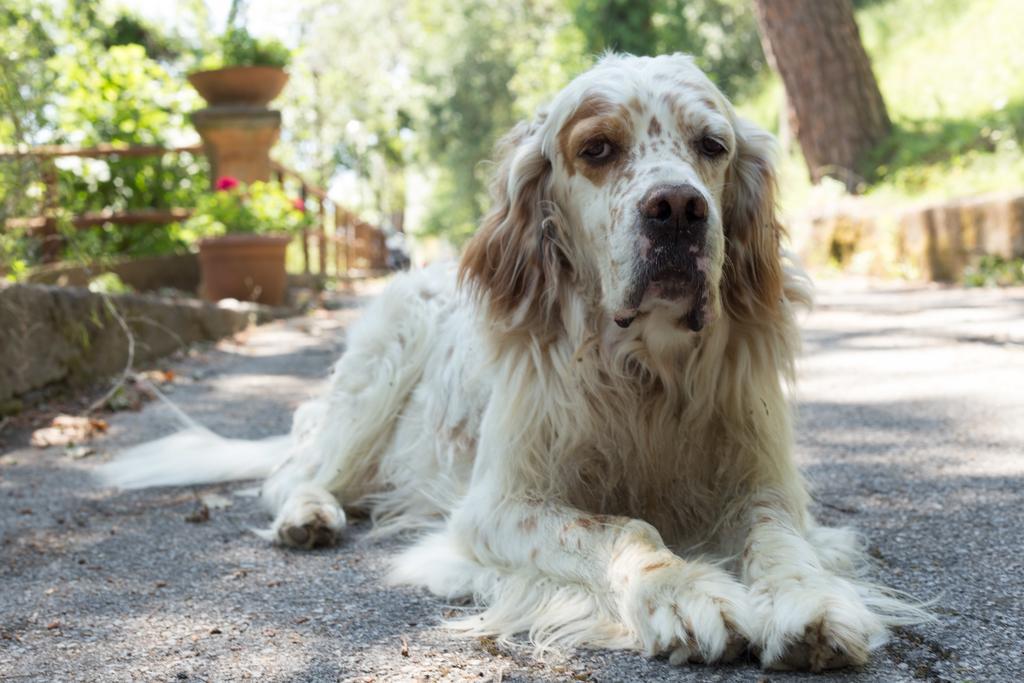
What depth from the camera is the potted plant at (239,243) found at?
931 cm

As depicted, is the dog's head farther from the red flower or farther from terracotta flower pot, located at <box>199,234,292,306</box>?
the red flower

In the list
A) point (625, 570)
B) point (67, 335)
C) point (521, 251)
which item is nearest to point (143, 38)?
point (67, 335)

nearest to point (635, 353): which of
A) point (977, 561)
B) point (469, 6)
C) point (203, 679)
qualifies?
point (977, 561)

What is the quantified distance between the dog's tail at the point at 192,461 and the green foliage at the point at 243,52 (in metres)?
7.03

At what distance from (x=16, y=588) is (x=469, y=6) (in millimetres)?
27913

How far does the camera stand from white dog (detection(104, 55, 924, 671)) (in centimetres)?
237

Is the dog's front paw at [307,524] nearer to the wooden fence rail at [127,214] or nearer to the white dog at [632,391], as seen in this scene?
the white dog at [632,391]

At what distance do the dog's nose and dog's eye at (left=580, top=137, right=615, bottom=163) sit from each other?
329 mm

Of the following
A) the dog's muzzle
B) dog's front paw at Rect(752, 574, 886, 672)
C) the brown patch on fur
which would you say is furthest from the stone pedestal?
dog's front paw at Rect(752, 574, 886, 672)

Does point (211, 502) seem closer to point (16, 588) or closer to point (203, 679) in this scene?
point (16, 588)

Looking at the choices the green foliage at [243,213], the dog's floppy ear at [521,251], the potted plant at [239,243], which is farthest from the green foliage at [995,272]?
the dog's floppy ear at [521,251]

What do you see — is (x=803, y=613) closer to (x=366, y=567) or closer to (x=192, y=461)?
(x=366, y=567)

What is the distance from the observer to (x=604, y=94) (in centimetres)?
290

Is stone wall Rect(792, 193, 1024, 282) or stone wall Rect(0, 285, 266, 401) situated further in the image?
stone wall Rect(792, 193, 1024, 282)
